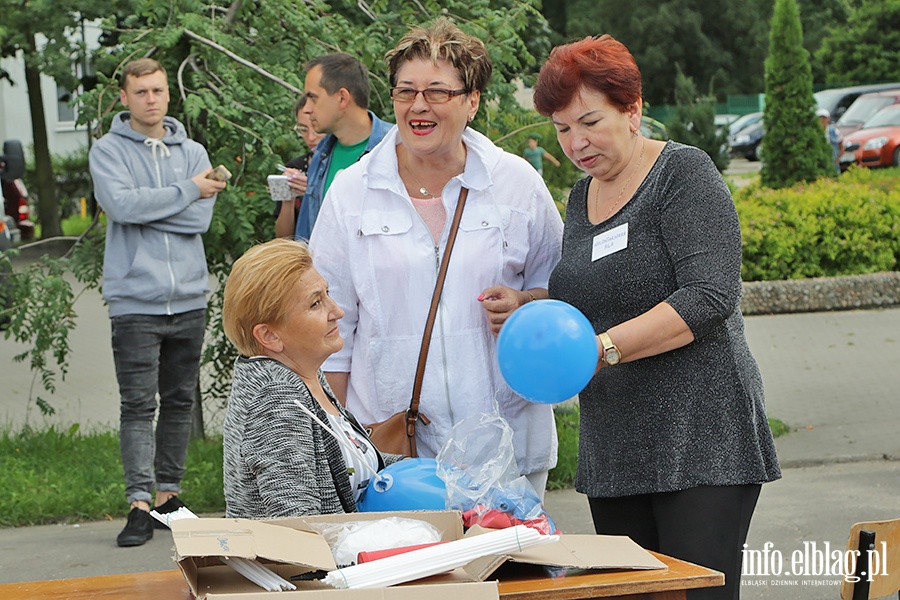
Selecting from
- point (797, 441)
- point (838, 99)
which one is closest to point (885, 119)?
point (838, 99)

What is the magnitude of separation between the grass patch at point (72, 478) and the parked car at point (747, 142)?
2910cm

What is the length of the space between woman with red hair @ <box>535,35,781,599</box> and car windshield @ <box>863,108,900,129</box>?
2314 cm

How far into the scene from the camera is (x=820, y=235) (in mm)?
11406

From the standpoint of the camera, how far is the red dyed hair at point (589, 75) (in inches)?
114

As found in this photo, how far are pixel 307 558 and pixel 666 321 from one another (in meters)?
1.05

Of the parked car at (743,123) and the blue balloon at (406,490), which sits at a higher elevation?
the parked car at (743,123)

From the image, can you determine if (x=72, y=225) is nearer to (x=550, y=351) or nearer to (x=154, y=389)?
(x=154, y=389)

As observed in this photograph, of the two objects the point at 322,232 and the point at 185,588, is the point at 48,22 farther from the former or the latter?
the point at 185,588

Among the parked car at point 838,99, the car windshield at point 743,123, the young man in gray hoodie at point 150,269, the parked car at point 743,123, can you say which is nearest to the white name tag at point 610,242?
the young man in gray hoodie at point 150,269

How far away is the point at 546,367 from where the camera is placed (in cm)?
262

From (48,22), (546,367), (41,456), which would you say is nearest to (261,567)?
(546,367)

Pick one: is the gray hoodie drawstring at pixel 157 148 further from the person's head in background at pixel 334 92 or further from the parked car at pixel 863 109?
the parked car at pixel 863 109

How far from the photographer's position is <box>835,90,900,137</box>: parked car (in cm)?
2584

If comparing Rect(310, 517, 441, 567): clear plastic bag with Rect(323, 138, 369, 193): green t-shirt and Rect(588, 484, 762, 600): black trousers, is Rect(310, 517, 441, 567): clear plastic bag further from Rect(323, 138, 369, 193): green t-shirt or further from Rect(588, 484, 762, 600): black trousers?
Rect(323, 138, 369, 193): green t-shirt
